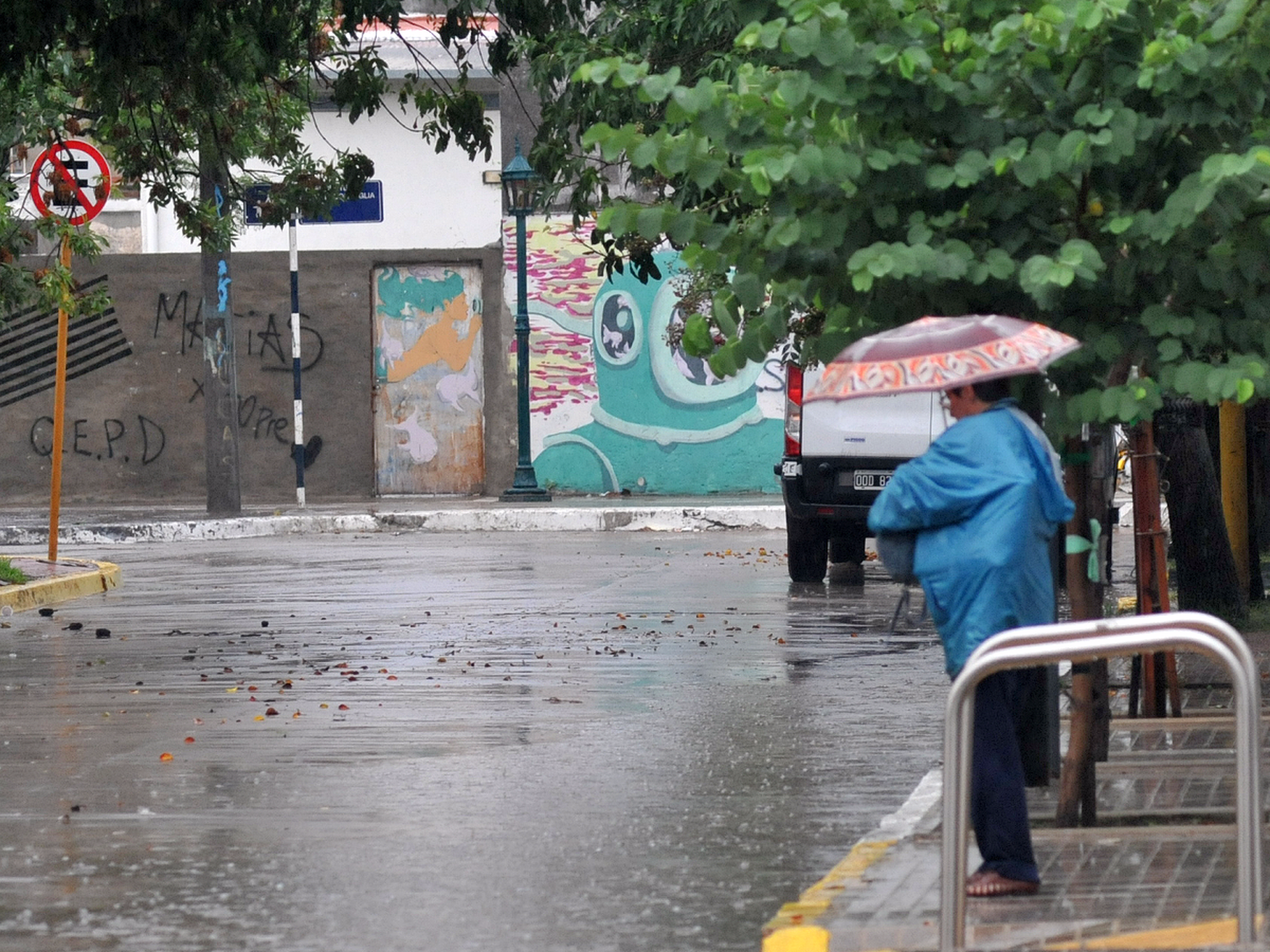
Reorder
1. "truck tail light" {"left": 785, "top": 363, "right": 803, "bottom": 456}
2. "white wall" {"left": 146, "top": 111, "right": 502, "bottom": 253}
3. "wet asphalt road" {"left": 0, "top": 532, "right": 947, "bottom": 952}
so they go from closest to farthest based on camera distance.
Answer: "wet asphalt road" {"left": 0, "top": 532, "right": 947, "bottom": 952}
"truck tail light" {"left": 785, "top": 363, "right": 803, "bottom": 456}
"white wall" {"left": 146, "top": 111, "right": 502, "bottom": 253}

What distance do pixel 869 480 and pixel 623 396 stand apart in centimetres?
1183

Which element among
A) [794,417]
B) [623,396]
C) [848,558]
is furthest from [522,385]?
[794,417]

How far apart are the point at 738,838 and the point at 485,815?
986 millimetres

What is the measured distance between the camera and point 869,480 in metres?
15.9

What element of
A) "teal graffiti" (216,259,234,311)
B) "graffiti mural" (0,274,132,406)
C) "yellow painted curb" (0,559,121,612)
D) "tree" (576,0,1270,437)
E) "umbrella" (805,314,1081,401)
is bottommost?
"yellow painted curb" (0,559,121,612)

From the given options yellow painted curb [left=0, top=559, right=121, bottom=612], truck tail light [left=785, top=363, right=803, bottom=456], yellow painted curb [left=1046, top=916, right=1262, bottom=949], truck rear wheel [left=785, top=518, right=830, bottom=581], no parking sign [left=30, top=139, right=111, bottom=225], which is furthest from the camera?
truck tail light [left=785, top=363, right=803, bottom=456]

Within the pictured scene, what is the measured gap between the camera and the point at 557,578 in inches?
656

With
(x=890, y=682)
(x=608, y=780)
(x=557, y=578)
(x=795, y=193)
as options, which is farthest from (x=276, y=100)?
(x=795, y=193)

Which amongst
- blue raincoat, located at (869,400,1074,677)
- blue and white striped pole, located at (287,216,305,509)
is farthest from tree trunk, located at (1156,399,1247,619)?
blue and white striped pole, located at (287,216,305,509)

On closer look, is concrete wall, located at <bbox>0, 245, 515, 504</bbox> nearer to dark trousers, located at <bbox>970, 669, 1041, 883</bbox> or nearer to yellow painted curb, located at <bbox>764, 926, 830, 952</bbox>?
dark trousers, located at <bbox>970, 669, 1041, 883</bbox>

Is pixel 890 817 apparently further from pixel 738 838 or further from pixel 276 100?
pixel 276 100

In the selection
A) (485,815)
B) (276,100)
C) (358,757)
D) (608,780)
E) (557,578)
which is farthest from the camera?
(557,578)

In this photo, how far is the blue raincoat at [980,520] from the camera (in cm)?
552

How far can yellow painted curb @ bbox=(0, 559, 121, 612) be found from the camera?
15180mm
